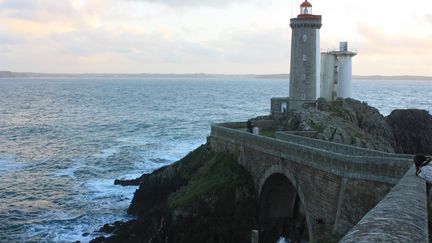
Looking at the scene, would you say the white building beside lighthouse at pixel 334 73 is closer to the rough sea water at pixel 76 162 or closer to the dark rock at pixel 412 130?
the dark rock at pixel 412 130

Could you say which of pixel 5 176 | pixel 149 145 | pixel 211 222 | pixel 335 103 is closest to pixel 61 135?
pixel 149 145

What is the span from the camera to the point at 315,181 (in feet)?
71.2

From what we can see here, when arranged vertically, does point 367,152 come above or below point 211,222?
above

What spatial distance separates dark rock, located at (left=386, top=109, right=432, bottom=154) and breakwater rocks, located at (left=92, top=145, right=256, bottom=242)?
69.1 ft

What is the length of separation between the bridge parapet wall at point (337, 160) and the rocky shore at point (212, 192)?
119 inches

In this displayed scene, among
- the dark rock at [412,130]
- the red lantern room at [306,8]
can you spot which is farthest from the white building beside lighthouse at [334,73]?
the red lantern room at [306,8]

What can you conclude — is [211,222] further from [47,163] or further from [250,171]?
[47,163]

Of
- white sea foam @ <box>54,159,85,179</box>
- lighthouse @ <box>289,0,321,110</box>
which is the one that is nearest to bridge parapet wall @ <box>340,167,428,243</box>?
lighthouse @ <box>289,0,321,110</box>

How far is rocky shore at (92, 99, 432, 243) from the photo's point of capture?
26.5 meters

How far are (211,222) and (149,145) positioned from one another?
123ft

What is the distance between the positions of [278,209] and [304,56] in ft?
59.4

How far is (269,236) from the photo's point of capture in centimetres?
2712

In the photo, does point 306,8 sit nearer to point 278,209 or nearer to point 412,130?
point 412,130

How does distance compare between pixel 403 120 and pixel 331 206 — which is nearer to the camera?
pixel 331 206
